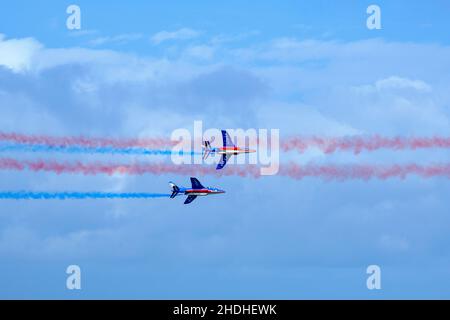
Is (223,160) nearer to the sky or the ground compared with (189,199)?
nearer to the sky

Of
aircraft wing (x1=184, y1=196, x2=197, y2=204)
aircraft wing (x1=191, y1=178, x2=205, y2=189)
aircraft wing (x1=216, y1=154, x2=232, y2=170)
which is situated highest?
aircraft wing (x1=216, y1=154, x2=232, y2=170)

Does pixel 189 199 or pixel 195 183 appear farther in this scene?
pixel 195 183

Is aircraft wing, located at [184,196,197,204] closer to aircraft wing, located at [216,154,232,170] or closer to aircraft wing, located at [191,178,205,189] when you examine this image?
aircraft wing, located at [191,178,205,189]

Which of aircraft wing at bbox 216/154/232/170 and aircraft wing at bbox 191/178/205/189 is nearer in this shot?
aircraft wing at bbox 216/154/232/170

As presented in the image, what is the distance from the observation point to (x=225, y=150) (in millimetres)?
185750

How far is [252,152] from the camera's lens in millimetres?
187625

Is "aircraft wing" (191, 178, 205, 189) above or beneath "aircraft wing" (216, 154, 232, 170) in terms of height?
beneath

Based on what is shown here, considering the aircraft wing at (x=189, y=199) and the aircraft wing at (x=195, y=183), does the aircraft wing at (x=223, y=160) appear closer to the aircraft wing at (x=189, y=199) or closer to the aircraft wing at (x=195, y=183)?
the aircraft wing at (x=195, y=183)

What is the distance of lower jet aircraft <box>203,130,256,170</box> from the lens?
183 metres

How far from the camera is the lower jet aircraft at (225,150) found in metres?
183

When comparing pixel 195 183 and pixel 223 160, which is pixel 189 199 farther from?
pixel 223 160
